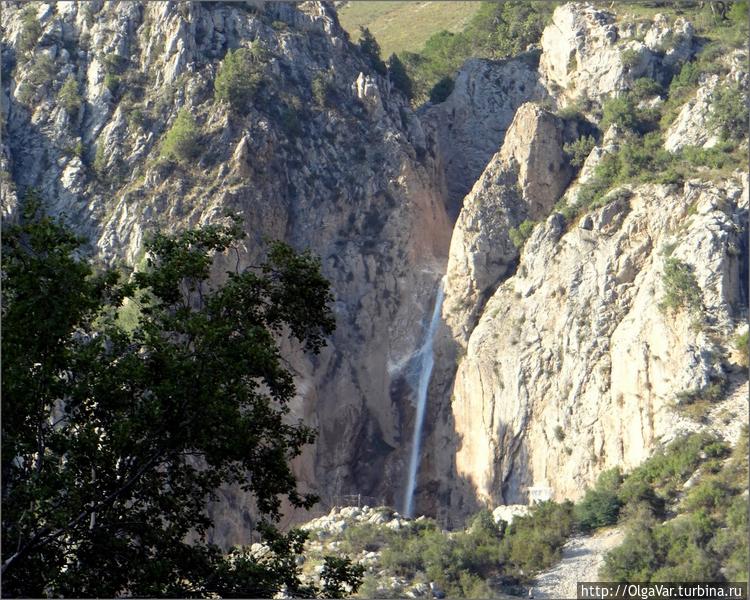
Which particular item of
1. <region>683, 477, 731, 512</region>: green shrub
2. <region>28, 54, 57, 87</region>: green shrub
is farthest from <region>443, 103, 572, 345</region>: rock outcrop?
<region>28, 54, 57, 87</region>: green shrub

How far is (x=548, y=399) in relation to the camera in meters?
65.1

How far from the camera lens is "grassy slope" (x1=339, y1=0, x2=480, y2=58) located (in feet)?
342

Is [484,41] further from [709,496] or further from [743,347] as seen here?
[709,496]

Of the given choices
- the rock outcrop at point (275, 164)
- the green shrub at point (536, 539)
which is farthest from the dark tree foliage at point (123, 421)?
the rock outcrop at point (275, 164)

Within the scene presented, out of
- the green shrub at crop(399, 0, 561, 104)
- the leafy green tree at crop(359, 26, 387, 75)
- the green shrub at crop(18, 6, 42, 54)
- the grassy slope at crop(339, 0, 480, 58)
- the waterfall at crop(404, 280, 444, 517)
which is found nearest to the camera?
the waterfall at crop(404, 280, 444, 517)

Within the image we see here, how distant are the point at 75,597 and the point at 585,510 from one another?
108ft

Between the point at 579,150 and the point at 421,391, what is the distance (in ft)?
42.7

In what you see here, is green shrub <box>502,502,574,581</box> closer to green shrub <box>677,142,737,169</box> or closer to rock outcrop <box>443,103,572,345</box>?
rock outcrop <box>443,103,572,345</box>

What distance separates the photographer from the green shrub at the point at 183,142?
72.9m

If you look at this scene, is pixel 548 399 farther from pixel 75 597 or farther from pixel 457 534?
pixel 75 597

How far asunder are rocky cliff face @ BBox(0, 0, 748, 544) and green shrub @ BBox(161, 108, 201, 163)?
1.52 feet

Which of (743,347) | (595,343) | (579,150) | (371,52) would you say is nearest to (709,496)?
(743,347)

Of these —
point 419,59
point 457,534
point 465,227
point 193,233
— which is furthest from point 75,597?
point 419,59

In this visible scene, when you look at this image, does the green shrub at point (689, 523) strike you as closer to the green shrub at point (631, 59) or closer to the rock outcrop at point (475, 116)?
the green shrub at point (631, 59)
